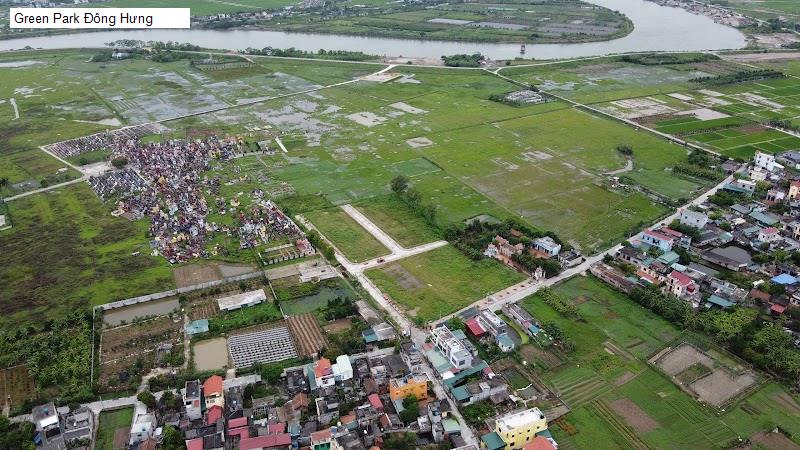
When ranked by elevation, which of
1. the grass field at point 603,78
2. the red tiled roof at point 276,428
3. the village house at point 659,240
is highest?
the grass field at point 603,78

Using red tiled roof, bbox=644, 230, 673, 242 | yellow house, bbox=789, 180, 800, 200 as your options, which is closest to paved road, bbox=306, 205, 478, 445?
red tiled roof, bbox=644, 230, 673, 242

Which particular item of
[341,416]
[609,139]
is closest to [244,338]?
[341,416]

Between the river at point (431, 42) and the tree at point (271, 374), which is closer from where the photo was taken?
the tree at point (271, 374)

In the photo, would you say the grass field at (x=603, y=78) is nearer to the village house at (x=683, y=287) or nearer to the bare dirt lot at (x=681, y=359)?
the village house at (x=683, y=287)

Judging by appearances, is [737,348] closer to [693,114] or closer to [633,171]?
[633,171]

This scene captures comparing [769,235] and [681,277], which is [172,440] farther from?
[769,235]

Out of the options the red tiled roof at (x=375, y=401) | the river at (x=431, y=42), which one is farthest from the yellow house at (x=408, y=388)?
the river at (x=431, y=42)
